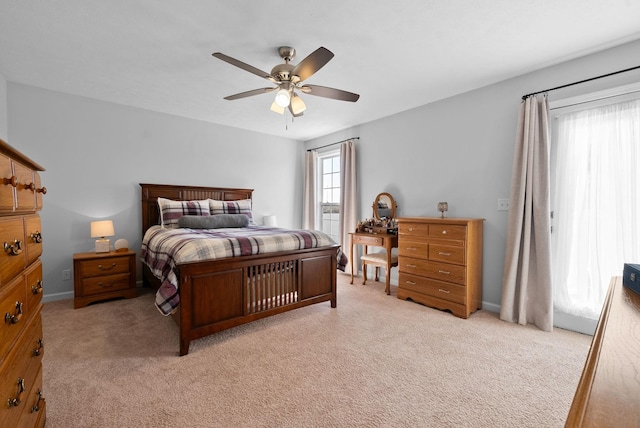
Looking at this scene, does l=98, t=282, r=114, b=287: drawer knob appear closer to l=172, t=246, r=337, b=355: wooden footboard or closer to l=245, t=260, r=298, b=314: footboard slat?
l=172, t=246, r=337, b=355: wooden footboard

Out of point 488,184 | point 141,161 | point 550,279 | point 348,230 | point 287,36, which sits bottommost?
point 550,279

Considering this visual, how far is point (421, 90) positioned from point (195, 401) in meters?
3.51

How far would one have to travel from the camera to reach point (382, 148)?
4.20 metres

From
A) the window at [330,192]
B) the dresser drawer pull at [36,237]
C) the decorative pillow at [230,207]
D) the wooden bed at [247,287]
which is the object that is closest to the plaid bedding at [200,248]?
the wooden bed at [247,287]

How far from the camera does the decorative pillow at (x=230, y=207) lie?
4.09 m

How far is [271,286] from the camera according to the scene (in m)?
2.66

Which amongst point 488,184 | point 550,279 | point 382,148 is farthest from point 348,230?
point 550,279

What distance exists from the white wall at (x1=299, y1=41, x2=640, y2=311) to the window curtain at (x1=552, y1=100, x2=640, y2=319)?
1.12 feet

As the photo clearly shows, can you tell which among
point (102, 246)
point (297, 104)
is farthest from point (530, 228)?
point (102, 246)

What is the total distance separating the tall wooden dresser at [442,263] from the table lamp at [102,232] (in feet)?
11.3

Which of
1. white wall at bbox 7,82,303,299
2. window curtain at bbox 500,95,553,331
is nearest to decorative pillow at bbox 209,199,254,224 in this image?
white wall at bbox 7,82,303,299

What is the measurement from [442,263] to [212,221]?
279 cm

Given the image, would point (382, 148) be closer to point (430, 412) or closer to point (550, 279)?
point (550, 279)

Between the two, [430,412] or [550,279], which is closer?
[430,412]
